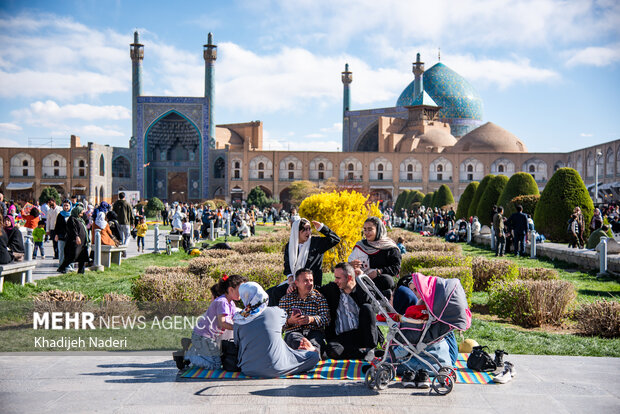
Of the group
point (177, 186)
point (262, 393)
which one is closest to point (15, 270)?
point (262, 393)

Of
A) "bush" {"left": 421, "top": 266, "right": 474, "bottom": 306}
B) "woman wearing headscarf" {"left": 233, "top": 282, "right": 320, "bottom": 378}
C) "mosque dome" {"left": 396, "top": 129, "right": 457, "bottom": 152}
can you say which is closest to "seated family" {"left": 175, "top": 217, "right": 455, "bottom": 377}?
"woman wearing headscarf" {"left": 233, "top": 282, "right": 320, "bottom": 378}

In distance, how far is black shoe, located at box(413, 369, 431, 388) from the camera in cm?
365

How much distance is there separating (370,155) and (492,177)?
26937mm

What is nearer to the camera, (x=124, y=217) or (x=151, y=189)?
(x=124, y=217)

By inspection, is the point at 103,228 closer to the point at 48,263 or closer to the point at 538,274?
→ the point at 48,263

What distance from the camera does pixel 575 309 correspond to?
6496 mm

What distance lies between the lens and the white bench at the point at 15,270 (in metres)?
6.95

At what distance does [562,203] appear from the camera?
45.6ft

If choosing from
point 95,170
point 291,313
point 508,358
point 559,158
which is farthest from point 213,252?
point 559,158

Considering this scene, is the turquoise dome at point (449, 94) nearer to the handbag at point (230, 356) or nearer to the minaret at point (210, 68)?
the minaret at point (210, 68)

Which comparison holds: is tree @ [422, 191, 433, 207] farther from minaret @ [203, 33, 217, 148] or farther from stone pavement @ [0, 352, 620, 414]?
stone pavement @ [0, 352, 620, 414]

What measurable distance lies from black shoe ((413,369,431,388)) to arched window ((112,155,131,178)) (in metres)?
44.2

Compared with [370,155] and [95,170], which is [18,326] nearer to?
[95,170]

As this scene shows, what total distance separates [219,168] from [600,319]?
4200cm
